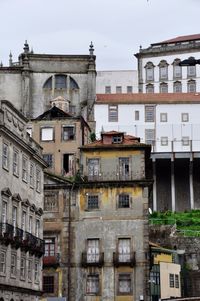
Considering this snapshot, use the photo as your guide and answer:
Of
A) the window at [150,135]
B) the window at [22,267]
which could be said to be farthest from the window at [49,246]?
the window at [150,135]

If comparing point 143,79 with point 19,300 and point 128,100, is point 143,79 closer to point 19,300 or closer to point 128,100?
point 128,100

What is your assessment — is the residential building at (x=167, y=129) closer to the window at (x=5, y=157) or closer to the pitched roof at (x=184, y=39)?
the pitched roof at (x=184, y=39)

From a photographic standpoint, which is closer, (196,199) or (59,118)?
(59,118)

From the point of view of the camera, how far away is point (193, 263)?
72.7m

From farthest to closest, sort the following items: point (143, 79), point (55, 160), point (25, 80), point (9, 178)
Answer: point (143, 79) → point (25, 80) → point (55, 160) → point (9, 178)

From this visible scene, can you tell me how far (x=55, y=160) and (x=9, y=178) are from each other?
22.7 metres

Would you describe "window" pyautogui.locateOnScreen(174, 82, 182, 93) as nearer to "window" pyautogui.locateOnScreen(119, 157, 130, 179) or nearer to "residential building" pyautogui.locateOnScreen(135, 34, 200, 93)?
"residential building" pyautogui.locateOnScreen(135, 34, 200, 93)

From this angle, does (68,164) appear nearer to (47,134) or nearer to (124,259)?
(47,134)

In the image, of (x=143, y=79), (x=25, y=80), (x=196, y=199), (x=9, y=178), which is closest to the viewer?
(x=9, y=178)

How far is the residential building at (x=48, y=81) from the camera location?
90.8 metres

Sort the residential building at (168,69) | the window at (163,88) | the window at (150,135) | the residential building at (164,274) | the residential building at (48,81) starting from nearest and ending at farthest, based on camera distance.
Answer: the residential building at (164,274) < the residential building at (48,81) < the window at (150,135) < the residential building at (168,69) < the window at (163,88)

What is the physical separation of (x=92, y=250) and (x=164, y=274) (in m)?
7.89

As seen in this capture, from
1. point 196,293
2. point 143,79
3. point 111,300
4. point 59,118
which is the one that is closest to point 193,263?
point 196,293

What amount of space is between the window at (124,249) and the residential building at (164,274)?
9.07ft
